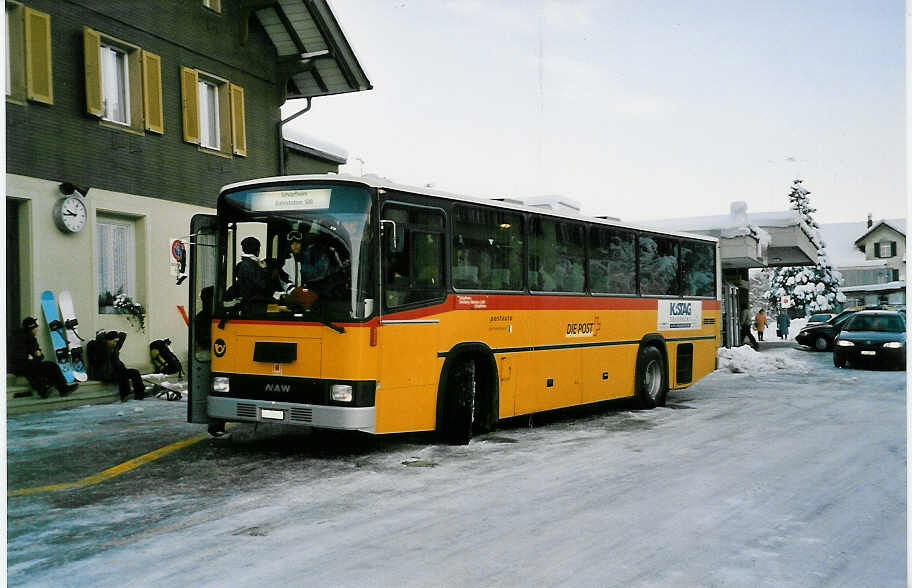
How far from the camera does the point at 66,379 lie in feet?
45.8

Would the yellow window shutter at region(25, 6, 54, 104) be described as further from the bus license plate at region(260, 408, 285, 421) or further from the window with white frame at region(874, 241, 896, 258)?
the window with white frame at region(874, 241, 896, 258)

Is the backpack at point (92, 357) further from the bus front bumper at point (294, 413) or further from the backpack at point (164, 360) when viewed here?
the bus front bumper at point (294, 413)

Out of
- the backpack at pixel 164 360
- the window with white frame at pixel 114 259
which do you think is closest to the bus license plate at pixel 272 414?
the backpack at pixel 164 360

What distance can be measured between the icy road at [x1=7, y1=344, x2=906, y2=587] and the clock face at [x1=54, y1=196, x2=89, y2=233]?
3859 mm

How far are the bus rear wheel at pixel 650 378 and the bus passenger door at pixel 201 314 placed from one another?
6.92 metres

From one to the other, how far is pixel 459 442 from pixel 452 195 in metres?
2.77

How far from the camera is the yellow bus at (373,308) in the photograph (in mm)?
8758

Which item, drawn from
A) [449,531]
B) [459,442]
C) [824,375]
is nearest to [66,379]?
[459,442]

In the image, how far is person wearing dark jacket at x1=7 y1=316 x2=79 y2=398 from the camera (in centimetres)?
1344

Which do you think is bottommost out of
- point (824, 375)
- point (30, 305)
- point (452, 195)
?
point (824, 375)

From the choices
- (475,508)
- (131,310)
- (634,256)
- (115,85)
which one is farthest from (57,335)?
(475,508)

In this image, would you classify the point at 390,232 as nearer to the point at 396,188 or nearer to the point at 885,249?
the point at 396,188

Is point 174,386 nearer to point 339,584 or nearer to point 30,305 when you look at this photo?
point 30,305

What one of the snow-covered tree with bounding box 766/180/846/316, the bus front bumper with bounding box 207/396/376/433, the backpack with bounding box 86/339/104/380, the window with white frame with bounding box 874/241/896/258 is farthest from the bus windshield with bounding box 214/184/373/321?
the window with white frame with bounding box 874/241/896/258
